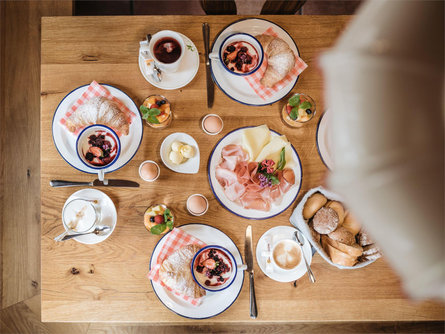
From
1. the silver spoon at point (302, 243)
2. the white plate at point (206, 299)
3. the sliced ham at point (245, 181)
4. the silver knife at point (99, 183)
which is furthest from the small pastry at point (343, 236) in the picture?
the silver knife at point (99, 183)

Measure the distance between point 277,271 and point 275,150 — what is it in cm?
50

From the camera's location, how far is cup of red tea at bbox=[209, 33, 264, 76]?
4.08 ft

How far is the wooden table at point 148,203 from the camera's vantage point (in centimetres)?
126

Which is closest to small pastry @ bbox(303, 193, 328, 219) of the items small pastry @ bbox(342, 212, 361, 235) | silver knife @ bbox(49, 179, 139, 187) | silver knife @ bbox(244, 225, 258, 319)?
small pastry @ bbox(342, 212, 361, 235)

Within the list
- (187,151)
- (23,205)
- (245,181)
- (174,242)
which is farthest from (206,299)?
(23,205)

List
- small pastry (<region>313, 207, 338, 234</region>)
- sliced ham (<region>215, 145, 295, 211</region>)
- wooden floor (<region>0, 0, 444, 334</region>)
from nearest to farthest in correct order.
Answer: small pastry (<region>313, 207, 338, 234</region>), sliced ham (<region>215, 145, 295, 211</region>), wooden floor (<region>0, 0, 444, 334</region>)

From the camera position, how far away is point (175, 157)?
1272 mm

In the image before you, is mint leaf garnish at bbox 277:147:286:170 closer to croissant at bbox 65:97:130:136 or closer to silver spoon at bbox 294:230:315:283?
silver spoon at bbox 294:230:315:283

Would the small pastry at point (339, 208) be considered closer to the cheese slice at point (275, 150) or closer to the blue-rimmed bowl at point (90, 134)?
the cheese slice at point (275, 150)

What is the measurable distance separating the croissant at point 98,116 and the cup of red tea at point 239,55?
46cm

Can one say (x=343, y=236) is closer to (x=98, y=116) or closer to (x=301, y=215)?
(x=301, y=215)

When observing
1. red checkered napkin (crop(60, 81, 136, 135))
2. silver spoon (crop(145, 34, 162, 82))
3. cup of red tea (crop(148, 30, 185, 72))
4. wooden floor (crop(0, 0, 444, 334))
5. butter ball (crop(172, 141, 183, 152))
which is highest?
cup of red tea (crop(148, 30, 185, 72))

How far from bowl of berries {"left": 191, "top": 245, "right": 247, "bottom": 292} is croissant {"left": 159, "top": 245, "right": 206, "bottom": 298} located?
0.05 m

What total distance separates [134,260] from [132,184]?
1.05 feet
